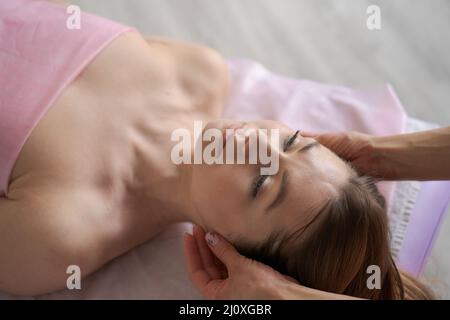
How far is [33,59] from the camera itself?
1.08 m

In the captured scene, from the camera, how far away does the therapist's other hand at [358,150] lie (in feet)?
3.95

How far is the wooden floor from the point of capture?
1610 millimetres

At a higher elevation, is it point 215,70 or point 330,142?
point 215,70

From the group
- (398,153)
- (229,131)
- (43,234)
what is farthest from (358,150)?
(43,234)

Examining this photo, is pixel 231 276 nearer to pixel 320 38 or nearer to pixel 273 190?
pixel 273 190

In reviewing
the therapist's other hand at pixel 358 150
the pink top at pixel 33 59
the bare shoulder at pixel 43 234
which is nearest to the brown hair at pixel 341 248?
the therapist's other hand at pixel 358 150

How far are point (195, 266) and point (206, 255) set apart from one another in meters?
0.04

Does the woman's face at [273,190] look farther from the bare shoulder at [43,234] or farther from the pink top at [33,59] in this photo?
the pink top at [33,59]

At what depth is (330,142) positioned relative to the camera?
122 centimetres

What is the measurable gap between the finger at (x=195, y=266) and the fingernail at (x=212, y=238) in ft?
0.19
